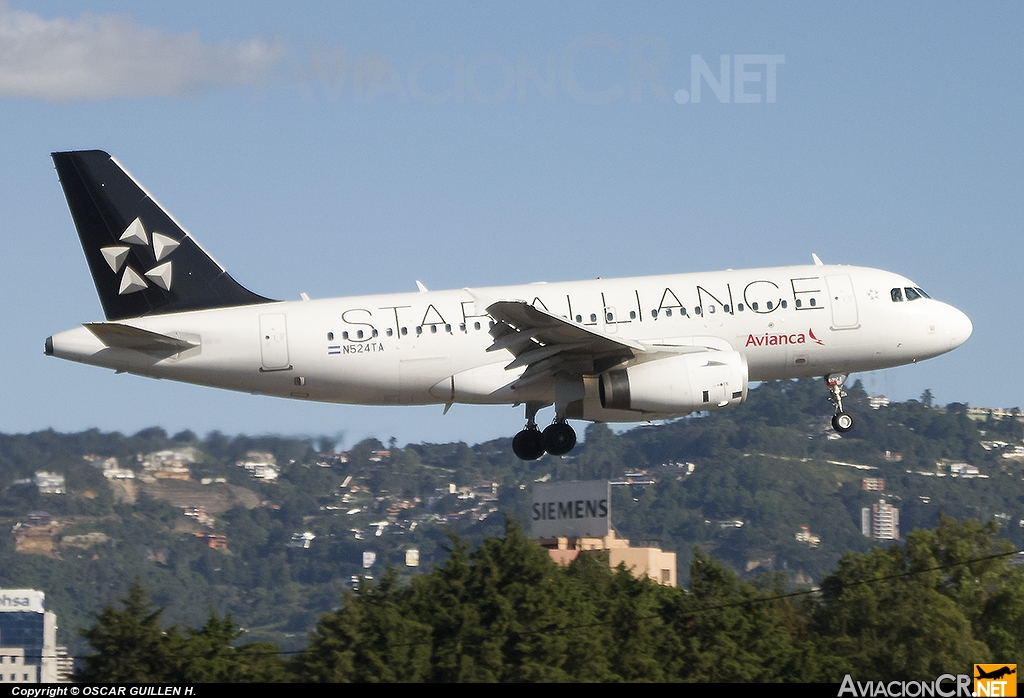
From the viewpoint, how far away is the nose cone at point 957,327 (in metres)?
39.6

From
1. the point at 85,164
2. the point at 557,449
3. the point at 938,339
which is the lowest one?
the point at 557,449

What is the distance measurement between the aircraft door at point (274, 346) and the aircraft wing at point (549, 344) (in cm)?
554

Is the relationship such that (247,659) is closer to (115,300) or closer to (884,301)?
(115,300)

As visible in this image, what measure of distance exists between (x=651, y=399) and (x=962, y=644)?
107ft

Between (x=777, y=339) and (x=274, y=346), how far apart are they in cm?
1362

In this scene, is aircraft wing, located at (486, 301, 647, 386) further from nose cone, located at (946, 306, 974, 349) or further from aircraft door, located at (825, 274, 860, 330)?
nose cone, located at (946, 306, 974, 349)

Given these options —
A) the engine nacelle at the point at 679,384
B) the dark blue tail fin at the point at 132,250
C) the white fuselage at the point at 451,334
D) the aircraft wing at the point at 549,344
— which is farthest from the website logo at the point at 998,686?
the dark blue tail fin at the point at 132,250

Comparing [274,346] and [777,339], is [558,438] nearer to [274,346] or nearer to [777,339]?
[777,339]

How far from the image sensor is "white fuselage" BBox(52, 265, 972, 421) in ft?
121

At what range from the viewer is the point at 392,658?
50.9m

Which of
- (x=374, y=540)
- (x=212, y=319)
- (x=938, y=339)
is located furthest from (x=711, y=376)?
(x=374, y=540)

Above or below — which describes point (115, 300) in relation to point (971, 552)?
above

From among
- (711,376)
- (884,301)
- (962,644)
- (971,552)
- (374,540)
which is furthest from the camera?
(374,540)

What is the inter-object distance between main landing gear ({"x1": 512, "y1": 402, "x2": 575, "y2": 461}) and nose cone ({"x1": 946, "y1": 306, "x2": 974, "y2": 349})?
37.4 feet
